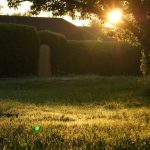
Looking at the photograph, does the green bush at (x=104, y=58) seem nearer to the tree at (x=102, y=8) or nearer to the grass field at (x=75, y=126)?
the grass field at (x=75, y=126)

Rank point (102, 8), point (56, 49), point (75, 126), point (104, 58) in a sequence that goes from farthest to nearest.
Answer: point (104, 58), point (56, 49), point (102, 8), point (75, 126)

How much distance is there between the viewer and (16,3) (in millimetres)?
17453

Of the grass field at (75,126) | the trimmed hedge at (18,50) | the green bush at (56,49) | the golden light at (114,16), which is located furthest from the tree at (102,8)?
the green bush at (56,49)

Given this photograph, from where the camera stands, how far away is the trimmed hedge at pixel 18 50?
39.2 meters

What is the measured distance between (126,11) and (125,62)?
94.0ft

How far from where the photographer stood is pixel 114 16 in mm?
18125

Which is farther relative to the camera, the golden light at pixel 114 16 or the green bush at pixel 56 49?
the green bush at pixel 56 49

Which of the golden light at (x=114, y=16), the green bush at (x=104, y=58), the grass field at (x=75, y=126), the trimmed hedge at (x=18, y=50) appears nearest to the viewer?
the grass field at (x=75, y=126)

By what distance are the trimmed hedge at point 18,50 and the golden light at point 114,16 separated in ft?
71.1

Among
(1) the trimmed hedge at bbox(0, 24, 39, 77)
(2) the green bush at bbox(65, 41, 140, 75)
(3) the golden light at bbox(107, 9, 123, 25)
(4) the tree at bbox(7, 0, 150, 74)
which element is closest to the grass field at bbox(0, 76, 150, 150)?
(4) the tree at bbox(7, 0, 150, 74)

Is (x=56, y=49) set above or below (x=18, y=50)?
below

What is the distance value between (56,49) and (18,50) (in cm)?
562

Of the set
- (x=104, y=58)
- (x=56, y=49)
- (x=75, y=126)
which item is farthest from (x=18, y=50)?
(x=75, y=126)

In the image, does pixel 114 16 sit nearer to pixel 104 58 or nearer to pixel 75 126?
pixel 75 126
